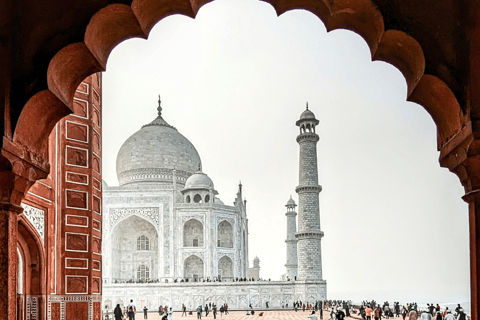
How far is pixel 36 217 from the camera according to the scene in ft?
27.6

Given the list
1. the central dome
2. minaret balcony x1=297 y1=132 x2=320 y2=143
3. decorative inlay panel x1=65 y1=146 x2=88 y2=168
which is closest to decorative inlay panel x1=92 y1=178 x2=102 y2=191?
decorative inlay panel x1=65 y1=146 x2=88 y2=168

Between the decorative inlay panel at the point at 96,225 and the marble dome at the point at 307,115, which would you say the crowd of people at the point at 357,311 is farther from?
the marble dome at the point at 307,115

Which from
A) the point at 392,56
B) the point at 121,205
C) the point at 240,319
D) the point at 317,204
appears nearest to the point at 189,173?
the point at 121,205

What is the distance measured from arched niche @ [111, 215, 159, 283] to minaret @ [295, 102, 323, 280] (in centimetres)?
888

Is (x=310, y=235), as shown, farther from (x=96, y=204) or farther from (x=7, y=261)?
(x=7, y=261)

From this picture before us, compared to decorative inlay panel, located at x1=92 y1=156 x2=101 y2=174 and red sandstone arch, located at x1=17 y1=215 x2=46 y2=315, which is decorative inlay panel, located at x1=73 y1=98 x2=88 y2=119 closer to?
decorative inlay panel, located at x1=92 y1=156 x2=101 y2=174

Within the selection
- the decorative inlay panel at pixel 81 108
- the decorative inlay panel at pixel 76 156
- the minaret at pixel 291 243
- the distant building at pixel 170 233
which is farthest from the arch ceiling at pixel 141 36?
the minaret at pixel 291 243

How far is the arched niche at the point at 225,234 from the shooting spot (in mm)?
37094

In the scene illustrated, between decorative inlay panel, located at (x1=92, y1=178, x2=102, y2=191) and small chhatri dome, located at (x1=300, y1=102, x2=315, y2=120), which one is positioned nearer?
decorative inlay panel, located at (x1=92, y1=178, x2=102, y2=191)

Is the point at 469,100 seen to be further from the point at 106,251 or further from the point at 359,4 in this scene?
the point at 106,251

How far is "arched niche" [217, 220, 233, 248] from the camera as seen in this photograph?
37.1 m

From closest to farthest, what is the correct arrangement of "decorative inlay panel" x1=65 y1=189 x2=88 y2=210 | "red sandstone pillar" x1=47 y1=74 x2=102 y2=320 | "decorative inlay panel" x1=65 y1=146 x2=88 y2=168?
1. "red sandstone pillar" x1=47 y1=74 x2=102 y2=320
2. "decorative inlay panel" x1=65 y1=189 x2=88 y2=210
3. "decorative inlay panel" x1=65 y1=146 x2=88 y2=168

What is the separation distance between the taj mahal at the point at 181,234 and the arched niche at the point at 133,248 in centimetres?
6

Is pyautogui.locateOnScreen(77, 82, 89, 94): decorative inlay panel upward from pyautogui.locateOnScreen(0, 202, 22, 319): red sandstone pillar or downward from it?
upward
